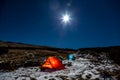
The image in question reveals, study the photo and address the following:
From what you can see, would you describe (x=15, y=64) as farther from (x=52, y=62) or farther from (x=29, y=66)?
(x=52, y=62)

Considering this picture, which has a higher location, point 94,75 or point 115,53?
point 115,53

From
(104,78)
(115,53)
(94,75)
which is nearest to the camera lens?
(104,78)

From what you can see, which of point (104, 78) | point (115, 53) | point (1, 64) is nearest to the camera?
point (104, 78)

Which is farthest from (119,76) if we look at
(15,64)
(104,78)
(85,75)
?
(15,64)

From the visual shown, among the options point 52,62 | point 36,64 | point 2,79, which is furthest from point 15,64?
point 2,79

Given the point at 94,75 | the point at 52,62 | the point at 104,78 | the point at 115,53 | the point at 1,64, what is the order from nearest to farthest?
the point at 104,78 < the point at 94,75 < the point at 52,62 < the point at 1,64 < the point at 115,53

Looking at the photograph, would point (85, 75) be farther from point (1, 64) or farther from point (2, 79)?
point (1, 64)

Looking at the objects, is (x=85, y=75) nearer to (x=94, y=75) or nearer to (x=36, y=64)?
(x=94, y=75)

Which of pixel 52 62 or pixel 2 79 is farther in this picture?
pixel 52 62

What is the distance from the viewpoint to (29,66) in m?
29.6

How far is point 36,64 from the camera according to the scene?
101 ft

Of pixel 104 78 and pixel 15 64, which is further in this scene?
pixel 15 64

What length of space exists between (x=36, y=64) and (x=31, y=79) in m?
9.97

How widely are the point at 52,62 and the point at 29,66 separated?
4.70 m
